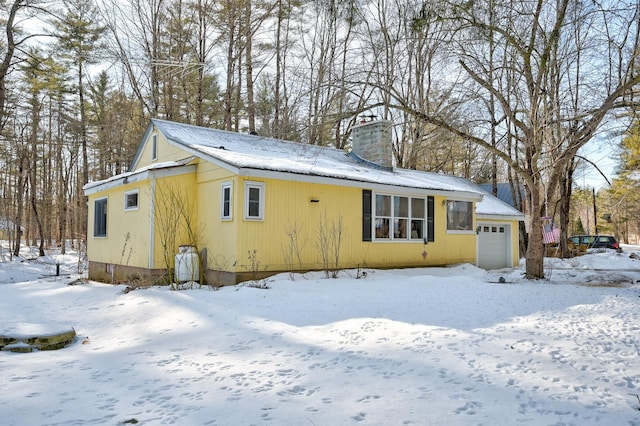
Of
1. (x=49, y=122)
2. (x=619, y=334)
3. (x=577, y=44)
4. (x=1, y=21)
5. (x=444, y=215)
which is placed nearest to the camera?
(x=619, y=334)

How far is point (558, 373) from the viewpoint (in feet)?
12.9

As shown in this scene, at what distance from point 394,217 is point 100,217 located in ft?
29.6

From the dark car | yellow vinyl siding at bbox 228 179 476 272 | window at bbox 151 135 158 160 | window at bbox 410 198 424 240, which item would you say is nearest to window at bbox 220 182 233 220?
yellow vinyl siding at bbox 228 179 476 272

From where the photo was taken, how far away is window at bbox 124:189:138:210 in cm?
1182

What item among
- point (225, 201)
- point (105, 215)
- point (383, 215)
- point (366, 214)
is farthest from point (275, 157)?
→ point (105, 215)

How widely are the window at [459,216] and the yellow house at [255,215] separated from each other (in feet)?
0.11

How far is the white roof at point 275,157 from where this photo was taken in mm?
10238

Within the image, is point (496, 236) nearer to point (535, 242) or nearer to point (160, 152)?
point (535, 242)

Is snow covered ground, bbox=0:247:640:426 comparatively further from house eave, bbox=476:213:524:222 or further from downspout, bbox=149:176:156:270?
house eave, bbox=476:213:524:222

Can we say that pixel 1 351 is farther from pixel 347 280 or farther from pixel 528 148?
pixel 528 148

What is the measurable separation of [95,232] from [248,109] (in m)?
9.73

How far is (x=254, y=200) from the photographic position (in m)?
10.1

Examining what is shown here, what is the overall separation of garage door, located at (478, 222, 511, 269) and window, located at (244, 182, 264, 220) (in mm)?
9635

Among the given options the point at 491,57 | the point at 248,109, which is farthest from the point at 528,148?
the point at 248,109
